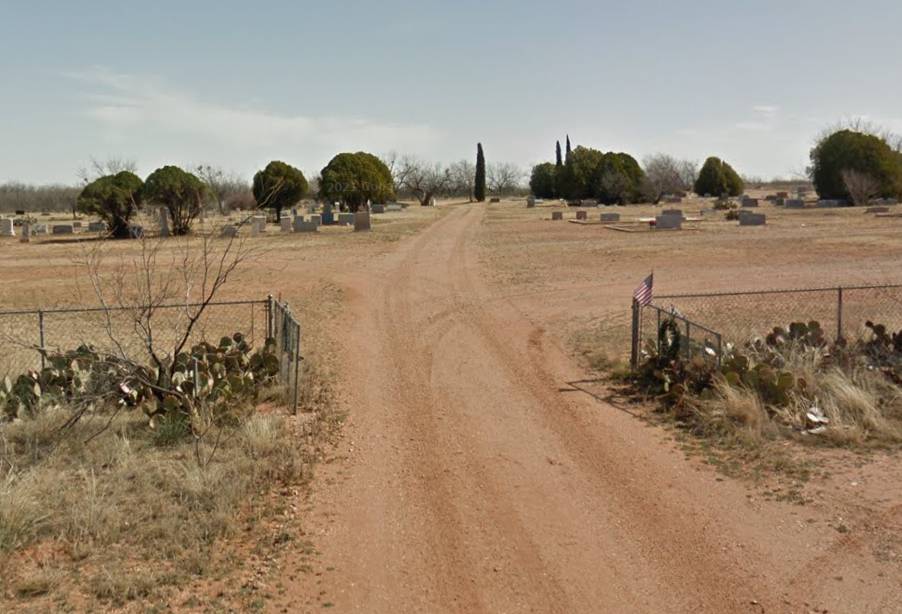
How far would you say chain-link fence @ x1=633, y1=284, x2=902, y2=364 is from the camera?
535 inches

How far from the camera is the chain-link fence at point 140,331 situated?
33.4ft

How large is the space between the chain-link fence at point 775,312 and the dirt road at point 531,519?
396cm

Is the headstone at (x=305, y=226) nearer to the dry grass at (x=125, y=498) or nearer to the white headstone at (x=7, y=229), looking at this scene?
the white headstone at (x=7, y=229)

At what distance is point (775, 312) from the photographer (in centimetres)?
1591

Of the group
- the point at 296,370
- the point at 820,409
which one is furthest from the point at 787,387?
the point at 296,370

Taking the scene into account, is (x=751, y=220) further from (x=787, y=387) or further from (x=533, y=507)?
(x=533, y=507)

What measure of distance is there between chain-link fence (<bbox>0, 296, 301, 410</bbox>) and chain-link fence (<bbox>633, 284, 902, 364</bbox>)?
18.1 ft

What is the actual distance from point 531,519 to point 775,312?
11.1 m

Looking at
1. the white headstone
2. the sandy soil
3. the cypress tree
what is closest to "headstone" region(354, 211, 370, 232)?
the white headstone

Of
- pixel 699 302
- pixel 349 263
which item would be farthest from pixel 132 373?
pixel 349 263

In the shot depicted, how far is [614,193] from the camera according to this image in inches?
3145

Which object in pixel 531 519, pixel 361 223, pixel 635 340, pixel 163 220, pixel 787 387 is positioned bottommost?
pixel 531 519

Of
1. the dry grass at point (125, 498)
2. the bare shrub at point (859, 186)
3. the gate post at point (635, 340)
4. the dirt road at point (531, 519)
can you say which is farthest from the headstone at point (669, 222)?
the dry grass at point (125, 498)

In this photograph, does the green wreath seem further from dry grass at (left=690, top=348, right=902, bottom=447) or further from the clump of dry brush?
dry grass at (left=690, top=348, right=902, bottom=447)
